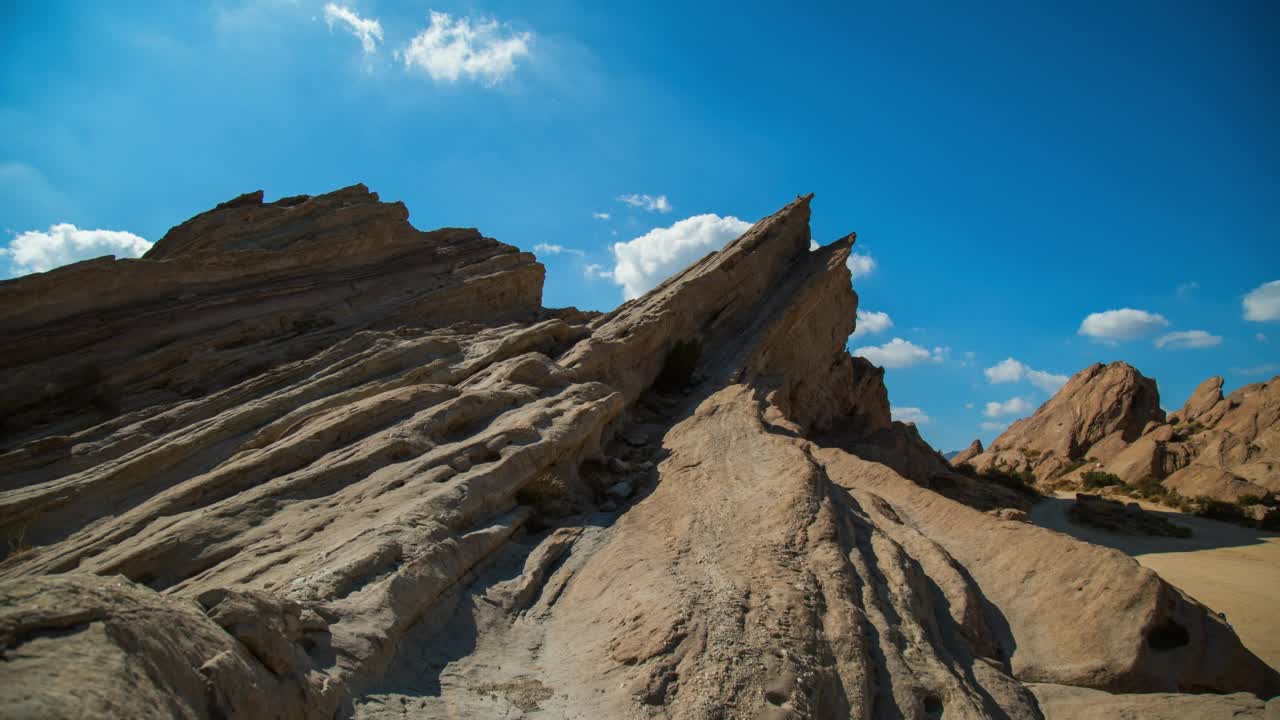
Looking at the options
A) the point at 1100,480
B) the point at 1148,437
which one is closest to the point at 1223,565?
the point at 1100,480

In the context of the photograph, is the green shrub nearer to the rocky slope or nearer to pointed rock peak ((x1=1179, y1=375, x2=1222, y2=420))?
the rocky slope

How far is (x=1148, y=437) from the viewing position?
4203cm

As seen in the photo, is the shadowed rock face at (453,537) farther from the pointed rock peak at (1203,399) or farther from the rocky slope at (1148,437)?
the pointed rock peak at (1203,399)

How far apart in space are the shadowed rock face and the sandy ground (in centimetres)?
895

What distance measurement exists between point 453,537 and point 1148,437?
47.0 meters

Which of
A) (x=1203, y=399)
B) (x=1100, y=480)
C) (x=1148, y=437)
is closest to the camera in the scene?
(x=1100, y=480)

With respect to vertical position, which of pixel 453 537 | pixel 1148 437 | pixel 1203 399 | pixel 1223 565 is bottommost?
pixel 1223 565

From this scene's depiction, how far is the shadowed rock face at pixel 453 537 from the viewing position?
699cm

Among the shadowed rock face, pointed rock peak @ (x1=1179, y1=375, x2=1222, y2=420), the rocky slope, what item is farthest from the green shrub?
the shadowed rock face

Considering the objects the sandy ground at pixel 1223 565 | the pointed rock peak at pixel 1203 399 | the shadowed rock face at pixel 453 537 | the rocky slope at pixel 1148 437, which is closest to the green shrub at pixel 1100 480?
the rocky slope at pixel 1148 437

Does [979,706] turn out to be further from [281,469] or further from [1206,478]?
[1206,478]

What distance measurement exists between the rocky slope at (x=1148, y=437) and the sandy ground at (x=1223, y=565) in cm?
558

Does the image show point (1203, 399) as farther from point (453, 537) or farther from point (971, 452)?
point (453, 537)

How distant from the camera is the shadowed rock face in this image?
275 inches
